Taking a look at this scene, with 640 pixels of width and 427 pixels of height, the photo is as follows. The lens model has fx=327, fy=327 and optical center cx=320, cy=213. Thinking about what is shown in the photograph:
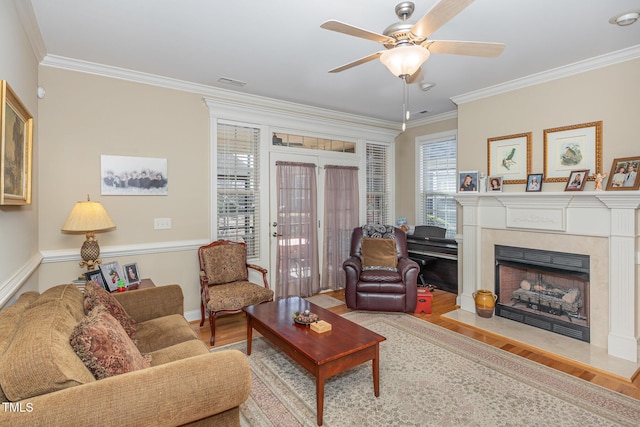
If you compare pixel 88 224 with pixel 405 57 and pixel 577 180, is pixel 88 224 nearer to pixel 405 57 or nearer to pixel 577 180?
pixel 405 57

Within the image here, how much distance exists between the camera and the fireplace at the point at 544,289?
10.9 feet

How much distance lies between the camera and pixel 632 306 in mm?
2930

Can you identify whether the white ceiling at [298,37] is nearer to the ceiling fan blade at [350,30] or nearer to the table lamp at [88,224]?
the ceiling fan blade at [350,30]

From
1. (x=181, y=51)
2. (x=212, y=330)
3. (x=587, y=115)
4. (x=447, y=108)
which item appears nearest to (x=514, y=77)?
(x=587, y=115)

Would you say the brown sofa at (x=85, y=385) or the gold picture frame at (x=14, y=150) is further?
the gold picture frame at (x=14, y=150)

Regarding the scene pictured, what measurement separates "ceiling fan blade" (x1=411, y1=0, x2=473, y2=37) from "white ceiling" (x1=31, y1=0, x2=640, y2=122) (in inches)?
20.6

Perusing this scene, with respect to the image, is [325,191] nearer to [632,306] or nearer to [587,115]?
→ [587,115]

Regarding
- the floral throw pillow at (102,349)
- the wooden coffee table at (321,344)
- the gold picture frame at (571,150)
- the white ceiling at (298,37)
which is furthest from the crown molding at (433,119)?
the floral throw pillow at (102,349)

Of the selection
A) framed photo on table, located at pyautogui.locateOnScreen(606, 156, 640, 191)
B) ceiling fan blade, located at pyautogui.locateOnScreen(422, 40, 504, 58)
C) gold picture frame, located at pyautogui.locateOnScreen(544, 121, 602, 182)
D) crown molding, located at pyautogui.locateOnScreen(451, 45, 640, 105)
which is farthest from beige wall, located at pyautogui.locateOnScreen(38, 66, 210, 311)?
framed photo on table, located at pyautogui.locateOnScreen(606, 156, 640, 191)

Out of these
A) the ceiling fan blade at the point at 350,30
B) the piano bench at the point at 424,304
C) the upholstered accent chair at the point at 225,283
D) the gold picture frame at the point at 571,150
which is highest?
the ceiling fan blade at the point at 350,30

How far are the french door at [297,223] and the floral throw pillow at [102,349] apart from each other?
2992 mm

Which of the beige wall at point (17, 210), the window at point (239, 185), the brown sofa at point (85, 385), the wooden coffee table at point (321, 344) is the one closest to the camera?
the brown sofa at point (85, 385)

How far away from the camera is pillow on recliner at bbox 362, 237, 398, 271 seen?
4.32 metres

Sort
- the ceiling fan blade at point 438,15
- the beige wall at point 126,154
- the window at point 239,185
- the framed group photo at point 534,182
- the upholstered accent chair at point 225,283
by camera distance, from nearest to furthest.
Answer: the ceiling fan blade at point 438,15 → the beige wall at point 126,154 → the upholstered accent chair at point 225,283 → the framed group photo at point 534,182 → the window at point 239,185
